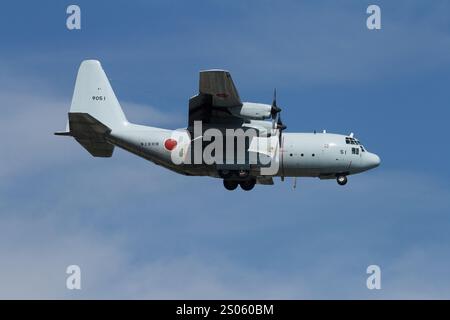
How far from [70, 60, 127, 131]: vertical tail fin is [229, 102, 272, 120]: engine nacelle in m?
5.65

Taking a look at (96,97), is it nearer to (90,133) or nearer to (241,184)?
(90,133)

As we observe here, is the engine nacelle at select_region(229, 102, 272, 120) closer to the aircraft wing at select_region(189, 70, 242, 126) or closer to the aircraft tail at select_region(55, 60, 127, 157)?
the aircraft wing at select_region(189, 70, 242, 126)

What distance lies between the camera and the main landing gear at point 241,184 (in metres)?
46.0

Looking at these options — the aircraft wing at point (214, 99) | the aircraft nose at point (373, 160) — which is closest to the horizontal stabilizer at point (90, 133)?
the aircraft wing at point (214, 99)

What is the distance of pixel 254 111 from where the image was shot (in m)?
42.9

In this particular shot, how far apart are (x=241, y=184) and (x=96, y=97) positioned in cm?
761

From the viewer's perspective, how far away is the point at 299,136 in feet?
149

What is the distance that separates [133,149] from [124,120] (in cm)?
145

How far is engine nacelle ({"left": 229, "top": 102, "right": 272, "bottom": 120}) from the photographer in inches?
1687

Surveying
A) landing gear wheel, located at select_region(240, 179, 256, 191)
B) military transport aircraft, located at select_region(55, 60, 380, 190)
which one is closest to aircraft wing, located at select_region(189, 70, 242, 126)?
military transport aircraft, located at select_region(55, 60, 380, 190)

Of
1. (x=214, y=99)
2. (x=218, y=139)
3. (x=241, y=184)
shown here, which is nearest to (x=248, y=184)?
(x=241, y=184)

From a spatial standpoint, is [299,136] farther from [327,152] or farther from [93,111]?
[93,111]
